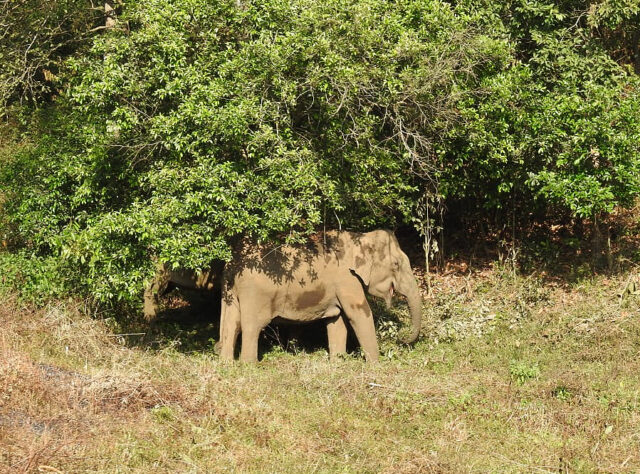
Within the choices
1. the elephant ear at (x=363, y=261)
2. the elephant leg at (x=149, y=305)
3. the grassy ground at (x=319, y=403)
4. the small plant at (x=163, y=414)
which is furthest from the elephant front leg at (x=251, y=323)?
the small plant at (x=163, y=414)

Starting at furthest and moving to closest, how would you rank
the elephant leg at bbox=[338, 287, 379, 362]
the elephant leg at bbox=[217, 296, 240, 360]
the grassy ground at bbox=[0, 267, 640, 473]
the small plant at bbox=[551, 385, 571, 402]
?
the elephant leg at bbox=[338, 287, 379, 362], the elephant leg at bbox=[217, 296, 240, 360], the small plant at bbox=[551, 385, 571, 402], the grassy ground at bbox=[0, 267, 640, 473]

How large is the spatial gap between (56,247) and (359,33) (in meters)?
5.44

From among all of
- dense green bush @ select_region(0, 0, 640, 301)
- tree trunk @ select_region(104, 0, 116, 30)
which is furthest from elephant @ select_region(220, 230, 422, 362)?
tree trunk @ select_region(104, 0, 116, 30)

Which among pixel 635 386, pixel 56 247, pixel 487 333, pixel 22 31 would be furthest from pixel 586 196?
pixel 22 31

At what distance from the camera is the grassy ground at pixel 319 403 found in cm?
917

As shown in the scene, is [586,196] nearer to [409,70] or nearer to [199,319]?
[409,70]

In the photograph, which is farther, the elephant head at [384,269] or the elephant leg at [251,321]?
the elephant head at [384,269]

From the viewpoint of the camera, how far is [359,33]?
12805mm

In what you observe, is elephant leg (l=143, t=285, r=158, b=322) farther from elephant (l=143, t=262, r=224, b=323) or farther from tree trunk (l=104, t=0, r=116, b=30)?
tree trunk (l=104, t=0, r=116, b=30)

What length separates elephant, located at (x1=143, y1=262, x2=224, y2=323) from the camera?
14.7 meters

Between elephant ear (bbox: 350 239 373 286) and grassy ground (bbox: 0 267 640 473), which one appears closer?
grassy ground (bbox: 0 267 640 473)

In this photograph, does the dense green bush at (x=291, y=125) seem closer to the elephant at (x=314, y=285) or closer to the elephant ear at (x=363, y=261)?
the elephant at (x=314, y=285)

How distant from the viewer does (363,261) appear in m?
13.5

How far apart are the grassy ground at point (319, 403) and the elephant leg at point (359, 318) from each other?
13.5 inches
